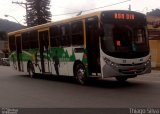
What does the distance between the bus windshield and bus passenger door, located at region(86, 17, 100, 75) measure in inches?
17.8

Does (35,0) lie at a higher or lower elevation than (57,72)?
higher

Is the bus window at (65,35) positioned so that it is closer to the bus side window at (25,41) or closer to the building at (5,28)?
the bus side window at (25,41)

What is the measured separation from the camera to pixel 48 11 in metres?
82.8

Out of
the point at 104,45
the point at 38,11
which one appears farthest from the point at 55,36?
the point at 38,11

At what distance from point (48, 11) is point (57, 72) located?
6298 cm

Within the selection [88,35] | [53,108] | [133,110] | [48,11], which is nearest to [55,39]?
[88,35]

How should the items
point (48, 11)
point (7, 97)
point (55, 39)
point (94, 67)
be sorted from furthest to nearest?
point (48, 11)
point (55, 39)
point (94, 67)
point (7, 97)

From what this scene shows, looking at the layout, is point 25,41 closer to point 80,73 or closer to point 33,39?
point 33,39

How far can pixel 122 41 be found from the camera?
54.4 feet

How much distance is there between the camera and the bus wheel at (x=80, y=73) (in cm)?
1804

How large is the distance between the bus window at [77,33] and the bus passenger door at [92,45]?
→ 57cm

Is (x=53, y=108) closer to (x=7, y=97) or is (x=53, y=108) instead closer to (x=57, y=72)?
(x=7, y=97)

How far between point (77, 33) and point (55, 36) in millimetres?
2524

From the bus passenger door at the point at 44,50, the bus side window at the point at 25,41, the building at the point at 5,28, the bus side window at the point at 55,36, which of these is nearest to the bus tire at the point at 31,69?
the bus side window at the point at 25,41
